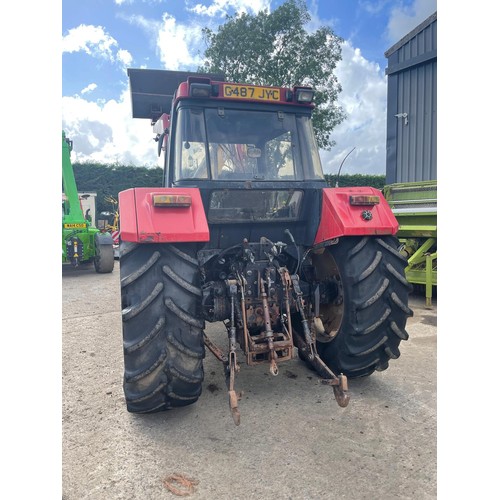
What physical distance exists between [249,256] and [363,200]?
35.9 inches

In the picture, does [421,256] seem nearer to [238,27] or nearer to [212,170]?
[212,170]

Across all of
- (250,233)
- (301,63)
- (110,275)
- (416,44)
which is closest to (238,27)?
(301,63)

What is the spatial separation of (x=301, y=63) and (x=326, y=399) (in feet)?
45.1

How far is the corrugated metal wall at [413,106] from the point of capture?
8.55m

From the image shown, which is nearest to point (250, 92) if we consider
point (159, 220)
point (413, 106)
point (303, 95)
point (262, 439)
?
point (303, 95)

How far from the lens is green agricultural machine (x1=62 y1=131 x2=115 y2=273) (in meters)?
8.01

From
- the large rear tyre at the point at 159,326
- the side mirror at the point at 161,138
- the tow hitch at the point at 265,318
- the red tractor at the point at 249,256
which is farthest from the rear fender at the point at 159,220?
the side mirror at the point at 161,138

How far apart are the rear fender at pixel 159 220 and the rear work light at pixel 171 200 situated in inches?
1.1

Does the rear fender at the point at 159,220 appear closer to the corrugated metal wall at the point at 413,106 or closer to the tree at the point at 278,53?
the corrugated metal wall at the point at 413,106

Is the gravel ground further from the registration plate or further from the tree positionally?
the tree

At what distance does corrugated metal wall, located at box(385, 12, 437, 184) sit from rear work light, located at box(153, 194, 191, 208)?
7506mm

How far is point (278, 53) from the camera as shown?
14055 millimetres

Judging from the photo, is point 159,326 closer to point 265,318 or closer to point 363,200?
point 265,318

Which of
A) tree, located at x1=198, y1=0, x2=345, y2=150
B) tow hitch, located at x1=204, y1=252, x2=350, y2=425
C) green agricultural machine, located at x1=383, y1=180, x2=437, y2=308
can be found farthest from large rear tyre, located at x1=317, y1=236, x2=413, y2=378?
tree, located at x1=198, y1=0, x2=345, y2=150
